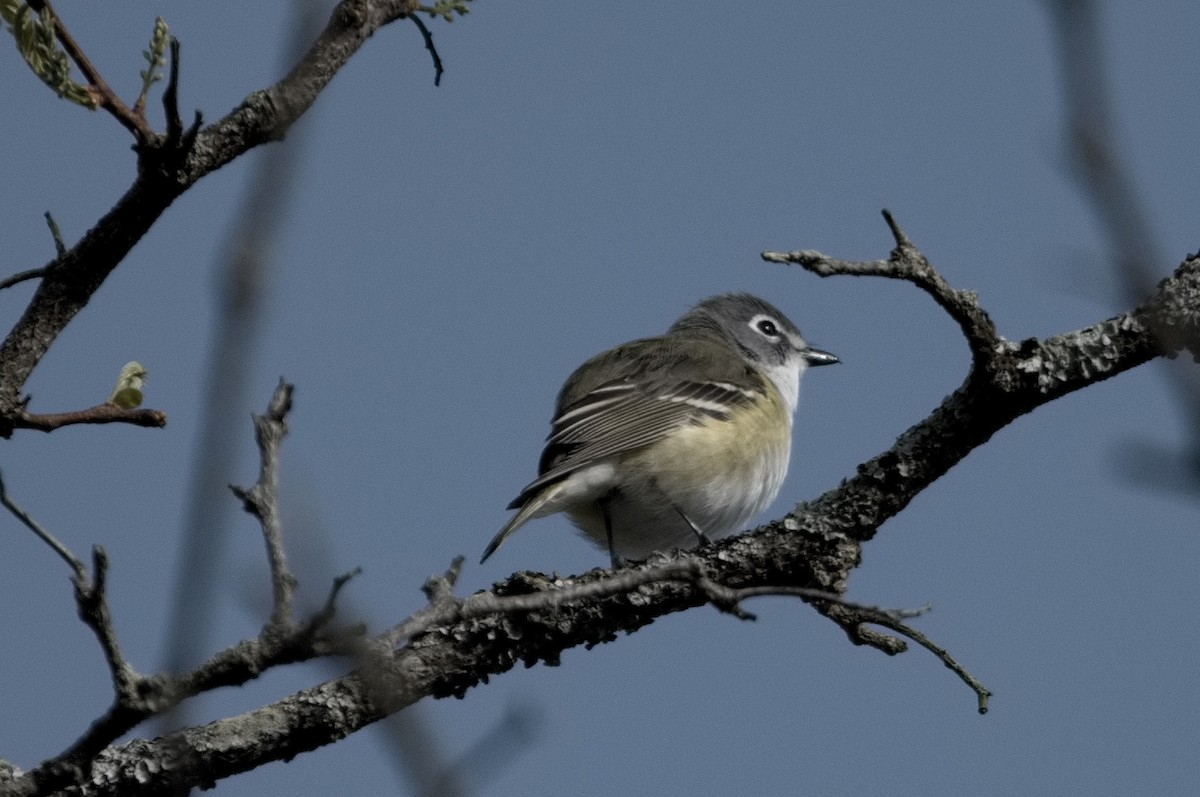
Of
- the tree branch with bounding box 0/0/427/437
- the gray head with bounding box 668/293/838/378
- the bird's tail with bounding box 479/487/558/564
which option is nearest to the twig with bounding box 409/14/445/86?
the tree branch with bounding box 0/0/427/437

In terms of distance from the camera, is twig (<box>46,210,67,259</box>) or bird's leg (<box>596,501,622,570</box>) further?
bird's leg (<box>596,501,622,570</box>)

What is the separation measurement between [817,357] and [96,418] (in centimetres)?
729

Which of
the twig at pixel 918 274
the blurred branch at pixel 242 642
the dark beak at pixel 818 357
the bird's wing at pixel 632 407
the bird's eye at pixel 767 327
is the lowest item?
the blurred branch at pixel 242 642

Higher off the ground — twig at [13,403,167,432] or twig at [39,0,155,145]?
twig at [39,0,155,145]

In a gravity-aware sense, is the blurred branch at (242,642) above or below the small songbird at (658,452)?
below

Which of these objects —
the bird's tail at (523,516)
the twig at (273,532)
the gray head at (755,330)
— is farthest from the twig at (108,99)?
the gray head at (755,330)

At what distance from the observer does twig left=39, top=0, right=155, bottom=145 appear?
323 centimetres

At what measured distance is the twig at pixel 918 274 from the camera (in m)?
3.71

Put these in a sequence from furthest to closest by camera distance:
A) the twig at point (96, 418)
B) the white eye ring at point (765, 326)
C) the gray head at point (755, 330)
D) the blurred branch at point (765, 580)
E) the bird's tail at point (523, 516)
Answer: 1. the white eye ring at point (765, 326)
2. the gray head at point (755, 330)
3. the bird's tail at point (523, 516)
4. the blurred branch at point (765, 580)
5. the twig at point (96, 418)

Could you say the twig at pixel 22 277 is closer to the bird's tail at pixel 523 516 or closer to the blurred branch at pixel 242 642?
the blurred branch at pixel 242 642

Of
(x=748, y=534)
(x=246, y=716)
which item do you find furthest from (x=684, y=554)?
(x=246, y=716)

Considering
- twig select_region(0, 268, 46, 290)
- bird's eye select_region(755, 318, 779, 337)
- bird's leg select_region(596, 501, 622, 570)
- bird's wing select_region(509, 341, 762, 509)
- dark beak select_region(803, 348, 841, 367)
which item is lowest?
twig select_region(0, 268, 46, 290)

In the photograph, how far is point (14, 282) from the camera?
341 cm

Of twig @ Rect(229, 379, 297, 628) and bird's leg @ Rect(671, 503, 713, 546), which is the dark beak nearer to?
bird's leg @ Rect(671, 503, 713, 546)
